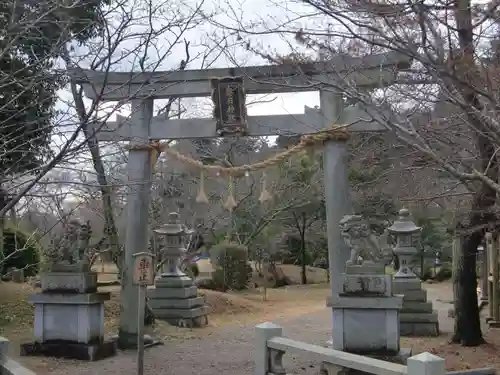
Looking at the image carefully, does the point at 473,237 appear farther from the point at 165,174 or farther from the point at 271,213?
the point at 271,213

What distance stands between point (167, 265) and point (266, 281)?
11673mm

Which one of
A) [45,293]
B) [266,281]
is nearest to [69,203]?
[45,293]

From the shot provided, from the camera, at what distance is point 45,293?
32.5 ft

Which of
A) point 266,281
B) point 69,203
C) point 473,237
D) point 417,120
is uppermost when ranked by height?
point 417,120

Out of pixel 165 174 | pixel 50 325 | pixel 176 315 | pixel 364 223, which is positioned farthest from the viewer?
A: pixel 165 174

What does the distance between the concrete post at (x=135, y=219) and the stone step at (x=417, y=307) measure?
5.99m

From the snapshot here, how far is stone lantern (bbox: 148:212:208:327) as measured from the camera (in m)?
14.6

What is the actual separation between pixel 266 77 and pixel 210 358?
4.88 meters

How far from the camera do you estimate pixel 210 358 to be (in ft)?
34.4

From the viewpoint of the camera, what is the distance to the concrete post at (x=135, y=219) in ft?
34.7

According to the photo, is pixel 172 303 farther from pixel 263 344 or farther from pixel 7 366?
pixel 7 366

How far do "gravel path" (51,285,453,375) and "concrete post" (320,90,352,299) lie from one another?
1.55 metres

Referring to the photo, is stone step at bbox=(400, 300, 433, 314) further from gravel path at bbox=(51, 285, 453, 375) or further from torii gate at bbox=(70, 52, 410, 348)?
torii gate at bbox=(70, 52, 410, 348)

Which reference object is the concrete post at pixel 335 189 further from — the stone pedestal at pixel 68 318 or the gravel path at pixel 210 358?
the stone pedestal at pixel 68 318
